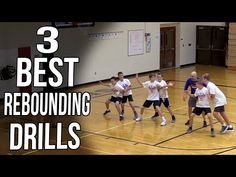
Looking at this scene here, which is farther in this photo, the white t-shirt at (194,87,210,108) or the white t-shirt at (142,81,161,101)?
the white t-shirt at (142,81,161,101)

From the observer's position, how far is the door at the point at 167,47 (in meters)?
25.6

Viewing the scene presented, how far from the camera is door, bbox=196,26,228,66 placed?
87.5 feet

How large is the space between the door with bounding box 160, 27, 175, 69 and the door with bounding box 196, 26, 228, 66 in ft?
6.69

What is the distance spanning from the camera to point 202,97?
12469 millimetres

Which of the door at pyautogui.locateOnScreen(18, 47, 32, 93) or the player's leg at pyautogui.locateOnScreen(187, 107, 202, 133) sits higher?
the door at pyautogui.locateOnScreen(18, 47, 32, 93)

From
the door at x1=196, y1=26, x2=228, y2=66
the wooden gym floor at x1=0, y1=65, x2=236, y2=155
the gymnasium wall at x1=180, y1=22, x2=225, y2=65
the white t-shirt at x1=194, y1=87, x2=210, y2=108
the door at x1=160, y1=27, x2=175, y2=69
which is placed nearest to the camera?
the wooden gym floor at x1=0, y1=65, x2=236, y2=155

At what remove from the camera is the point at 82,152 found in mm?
11516

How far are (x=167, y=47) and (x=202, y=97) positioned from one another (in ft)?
45.2

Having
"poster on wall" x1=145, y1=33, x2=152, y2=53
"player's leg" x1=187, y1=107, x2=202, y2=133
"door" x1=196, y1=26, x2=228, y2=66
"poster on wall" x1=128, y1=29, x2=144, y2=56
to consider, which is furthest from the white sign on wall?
"player's leg" x1=187, y1=107, x2=202, y2=133

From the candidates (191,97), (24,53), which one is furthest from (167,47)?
(191,97)

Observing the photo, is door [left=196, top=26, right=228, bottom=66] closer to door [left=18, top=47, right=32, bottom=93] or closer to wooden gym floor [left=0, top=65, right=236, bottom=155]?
wooden gym floor [left=0, top=65, right=236, bottom=155]

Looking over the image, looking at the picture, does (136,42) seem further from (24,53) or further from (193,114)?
(193,114)

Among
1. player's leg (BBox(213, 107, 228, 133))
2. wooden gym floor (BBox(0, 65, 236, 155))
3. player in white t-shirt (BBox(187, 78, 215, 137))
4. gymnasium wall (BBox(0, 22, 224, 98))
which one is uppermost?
gymnasium wall (BBox(0, 22, 224, 98))
